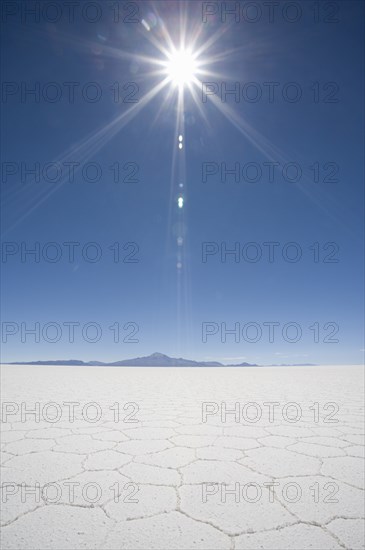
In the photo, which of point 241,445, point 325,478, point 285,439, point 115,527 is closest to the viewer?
point 115,527

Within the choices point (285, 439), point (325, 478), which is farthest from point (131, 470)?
point (285, 439)

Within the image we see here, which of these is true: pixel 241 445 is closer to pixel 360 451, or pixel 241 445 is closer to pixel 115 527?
pixel 360 451

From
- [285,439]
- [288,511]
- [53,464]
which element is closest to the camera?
[288,511]

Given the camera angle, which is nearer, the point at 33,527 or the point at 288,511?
the point at 33,527

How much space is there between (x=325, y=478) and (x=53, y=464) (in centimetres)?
143

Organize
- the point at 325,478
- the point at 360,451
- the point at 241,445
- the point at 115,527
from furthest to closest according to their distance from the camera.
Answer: the point at 241,445
the point at 360,451
the point at 325,478
the point at 115,527

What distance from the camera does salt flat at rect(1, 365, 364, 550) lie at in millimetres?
1124

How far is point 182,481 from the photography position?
5.08 feet

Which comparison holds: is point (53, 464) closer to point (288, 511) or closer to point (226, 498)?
point (226, 498)

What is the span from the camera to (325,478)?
5.23 feet

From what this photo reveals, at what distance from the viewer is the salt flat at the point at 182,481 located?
1124mm

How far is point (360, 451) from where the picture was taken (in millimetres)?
1986

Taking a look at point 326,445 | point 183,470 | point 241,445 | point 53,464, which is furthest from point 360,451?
point 53,464

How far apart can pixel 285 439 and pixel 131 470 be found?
1146 millimetres
